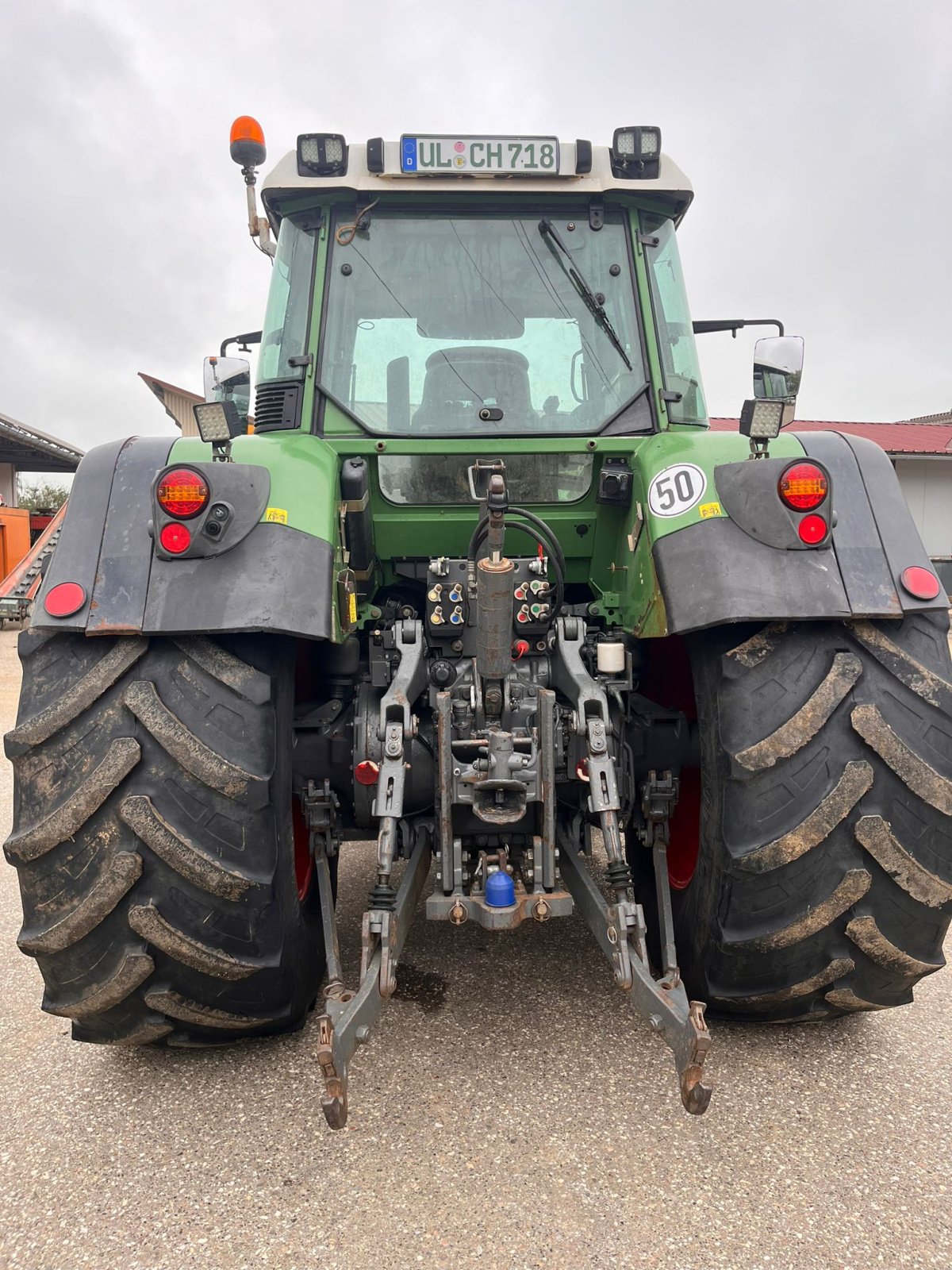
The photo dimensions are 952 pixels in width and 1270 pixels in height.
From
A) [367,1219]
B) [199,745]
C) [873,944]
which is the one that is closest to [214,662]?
[199,745]

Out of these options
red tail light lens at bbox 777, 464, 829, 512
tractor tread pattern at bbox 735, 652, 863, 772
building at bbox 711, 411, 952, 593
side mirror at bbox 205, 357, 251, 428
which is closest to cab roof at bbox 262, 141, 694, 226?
side mirror at bbox 205, 357, 251, 428

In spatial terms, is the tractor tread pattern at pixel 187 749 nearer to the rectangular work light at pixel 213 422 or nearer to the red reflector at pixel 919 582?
the rectangular work light at pixel 213 422

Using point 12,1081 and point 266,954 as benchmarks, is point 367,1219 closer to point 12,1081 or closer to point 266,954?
point 266,954

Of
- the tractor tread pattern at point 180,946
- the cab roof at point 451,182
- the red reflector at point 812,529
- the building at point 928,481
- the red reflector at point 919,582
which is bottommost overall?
the tractor tread pattern at point 180,946

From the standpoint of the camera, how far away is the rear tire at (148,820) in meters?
2.06

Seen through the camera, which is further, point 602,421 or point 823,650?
point 602,421

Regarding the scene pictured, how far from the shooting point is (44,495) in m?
39.8

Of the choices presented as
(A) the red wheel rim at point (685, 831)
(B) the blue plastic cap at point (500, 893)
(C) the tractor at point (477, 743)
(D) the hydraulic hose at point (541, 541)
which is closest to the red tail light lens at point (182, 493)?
(C) the tractor at point (477, 743)

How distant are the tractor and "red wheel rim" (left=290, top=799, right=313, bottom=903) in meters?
0.02

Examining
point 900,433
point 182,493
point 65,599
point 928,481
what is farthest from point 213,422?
point 900,433

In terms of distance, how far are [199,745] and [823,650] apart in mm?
1570

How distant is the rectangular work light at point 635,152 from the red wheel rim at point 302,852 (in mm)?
2425

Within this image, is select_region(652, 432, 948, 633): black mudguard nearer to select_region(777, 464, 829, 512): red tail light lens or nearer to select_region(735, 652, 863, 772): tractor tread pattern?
select_region(777, 464, 829, 512): red tail light lens

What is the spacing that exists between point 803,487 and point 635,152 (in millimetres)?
1564
